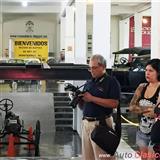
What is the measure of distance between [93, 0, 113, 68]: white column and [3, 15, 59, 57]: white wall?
25.5 m

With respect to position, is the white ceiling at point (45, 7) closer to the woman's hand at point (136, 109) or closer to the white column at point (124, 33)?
the white column at point (124, 33)

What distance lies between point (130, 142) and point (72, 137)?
16.8ft

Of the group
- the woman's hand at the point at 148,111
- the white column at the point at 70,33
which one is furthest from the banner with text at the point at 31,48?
the woman's hand at the point at 148,111

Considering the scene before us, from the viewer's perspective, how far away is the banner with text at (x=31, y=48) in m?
32.3

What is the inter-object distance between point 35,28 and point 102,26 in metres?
25.7

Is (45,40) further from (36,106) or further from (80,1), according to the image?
(80,1)

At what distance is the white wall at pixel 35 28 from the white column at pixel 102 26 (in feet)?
83.6

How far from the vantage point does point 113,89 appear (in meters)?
4.93

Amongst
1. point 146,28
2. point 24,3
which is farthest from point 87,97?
point 146,28

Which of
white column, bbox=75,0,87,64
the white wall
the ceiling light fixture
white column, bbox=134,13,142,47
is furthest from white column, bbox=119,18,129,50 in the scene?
white column, bbox=75,0,87,64

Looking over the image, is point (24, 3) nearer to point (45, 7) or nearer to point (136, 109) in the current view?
point (45, 7)

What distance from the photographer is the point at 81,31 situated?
1426 centimetres

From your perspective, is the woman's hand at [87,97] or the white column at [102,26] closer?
the woman's hand at [87,97]

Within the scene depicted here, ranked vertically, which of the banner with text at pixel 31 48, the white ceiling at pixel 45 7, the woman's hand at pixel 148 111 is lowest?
the woman's hand at pixel 148 111
